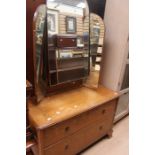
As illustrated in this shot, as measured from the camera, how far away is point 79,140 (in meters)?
1.53

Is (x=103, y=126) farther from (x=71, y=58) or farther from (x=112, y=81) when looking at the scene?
(x=71, y=58)

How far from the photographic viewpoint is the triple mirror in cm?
131

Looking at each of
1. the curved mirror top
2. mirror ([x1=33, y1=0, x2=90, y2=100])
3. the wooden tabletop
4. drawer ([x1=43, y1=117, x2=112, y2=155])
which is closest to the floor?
drawer ([x1=43, y1=117, x2=112, y2=155])

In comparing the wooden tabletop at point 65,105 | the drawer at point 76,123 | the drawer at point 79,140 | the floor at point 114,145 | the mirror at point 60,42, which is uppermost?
the mirror at point 60,42

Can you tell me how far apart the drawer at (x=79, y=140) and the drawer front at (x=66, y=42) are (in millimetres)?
814

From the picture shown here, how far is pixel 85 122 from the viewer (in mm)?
1503

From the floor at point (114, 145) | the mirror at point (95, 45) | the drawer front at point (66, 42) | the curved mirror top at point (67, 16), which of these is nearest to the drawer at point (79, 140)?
the floor at point (114, 145)

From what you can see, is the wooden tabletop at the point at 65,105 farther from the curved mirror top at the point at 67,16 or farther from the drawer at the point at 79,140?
the curved mirror top at the point at 67,16

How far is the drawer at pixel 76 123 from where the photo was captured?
123 cm

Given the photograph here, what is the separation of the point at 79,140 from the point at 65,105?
0.39m

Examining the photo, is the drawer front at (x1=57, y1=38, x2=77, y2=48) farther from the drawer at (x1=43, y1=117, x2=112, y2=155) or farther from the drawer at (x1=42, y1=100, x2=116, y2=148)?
the drawer at (x1=43, y1=117, x2=112, y2=155)
